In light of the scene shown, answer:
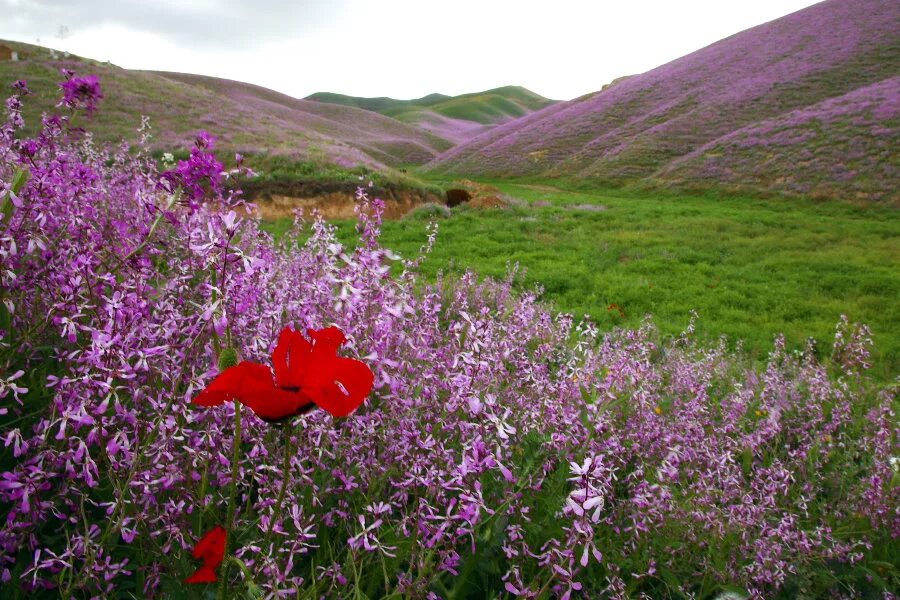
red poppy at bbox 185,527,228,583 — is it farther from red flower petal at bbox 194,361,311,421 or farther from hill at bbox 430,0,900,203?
hill at bbox 430,0,900,203

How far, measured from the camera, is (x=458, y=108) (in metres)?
105

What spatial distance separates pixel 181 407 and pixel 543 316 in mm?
4537

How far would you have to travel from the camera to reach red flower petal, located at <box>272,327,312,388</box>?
3.81 ft

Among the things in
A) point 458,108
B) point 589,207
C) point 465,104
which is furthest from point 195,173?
point 465,104

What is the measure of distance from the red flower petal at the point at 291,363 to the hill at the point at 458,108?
76.3m

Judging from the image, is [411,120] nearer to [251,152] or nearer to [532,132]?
[532,132]

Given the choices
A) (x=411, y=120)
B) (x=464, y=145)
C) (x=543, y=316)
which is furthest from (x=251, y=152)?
(x=411, y=120)

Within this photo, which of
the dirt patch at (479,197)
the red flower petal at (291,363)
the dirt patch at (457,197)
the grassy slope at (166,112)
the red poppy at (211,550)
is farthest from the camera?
the grassy slope at (166,112)

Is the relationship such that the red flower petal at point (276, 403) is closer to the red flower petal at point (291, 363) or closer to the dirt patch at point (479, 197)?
the red flower petal at point (291, 363)

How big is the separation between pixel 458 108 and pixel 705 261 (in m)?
98.2

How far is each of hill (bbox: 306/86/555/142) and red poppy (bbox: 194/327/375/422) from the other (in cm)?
7632

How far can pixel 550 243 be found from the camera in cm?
1496

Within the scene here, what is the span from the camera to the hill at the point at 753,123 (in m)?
22.8

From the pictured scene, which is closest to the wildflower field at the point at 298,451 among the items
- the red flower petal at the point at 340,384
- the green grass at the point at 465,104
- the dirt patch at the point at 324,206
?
the red flower petal at the point at 340,384
